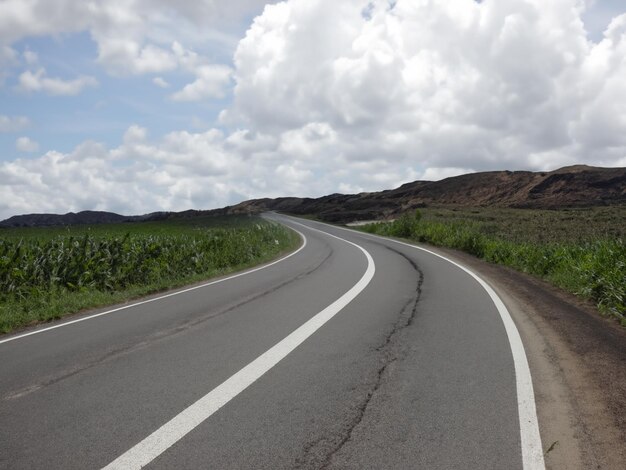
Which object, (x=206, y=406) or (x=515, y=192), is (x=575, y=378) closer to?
(x=206, y=406)

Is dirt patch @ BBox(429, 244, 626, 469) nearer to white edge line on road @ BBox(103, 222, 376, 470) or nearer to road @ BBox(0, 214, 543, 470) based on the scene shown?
road @ BBox(0, 214, 543, 470)

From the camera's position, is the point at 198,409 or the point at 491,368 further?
the point at 491,368

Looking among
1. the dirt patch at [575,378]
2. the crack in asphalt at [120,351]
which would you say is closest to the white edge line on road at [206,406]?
the crack in asphalt at [120,351]

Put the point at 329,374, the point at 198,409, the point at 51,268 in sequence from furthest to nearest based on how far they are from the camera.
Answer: the point at 51,268, the point at 329,374, the point at 198,409

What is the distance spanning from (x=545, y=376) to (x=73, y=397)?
15.8ft

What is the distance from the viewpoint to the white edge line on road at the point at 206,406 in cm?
357

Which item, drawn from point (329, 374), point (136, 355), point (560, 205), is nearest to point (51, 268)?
point (136, 355)

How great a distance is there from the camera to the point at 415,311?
29.6 ft

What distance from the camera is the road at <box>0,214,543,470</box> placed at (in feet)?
12.0

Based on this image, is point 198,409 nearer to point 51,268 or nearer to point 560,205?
point 51,268

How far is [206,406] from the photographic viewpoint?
14.6 ft

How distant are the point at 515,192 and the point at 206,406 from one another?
80.2 meters

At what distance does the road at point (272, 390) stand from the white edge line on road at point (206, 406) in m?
0.02

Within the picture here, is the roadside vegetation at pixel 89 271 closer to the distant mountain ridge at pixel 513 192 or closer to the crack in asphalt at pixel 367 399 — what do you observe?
the crack in asphalt at pixel 367 399
